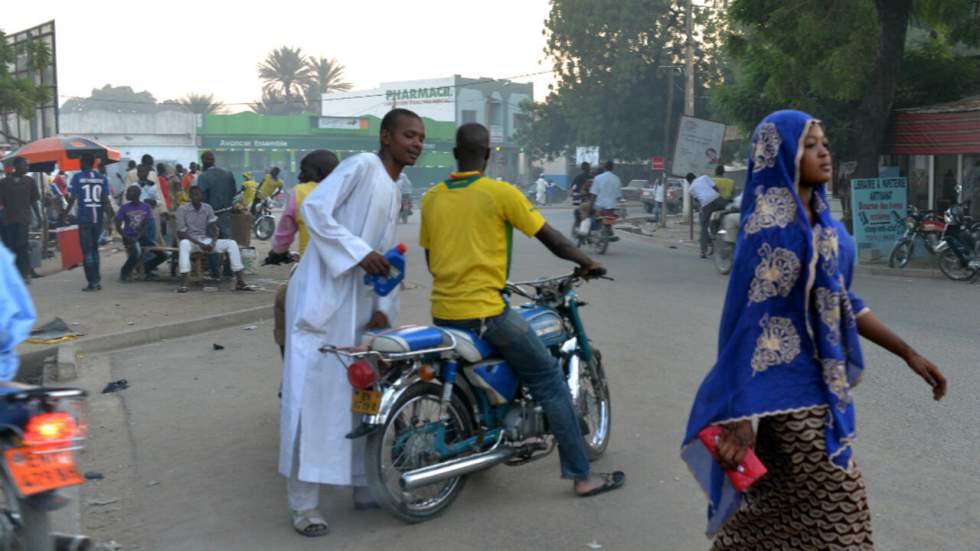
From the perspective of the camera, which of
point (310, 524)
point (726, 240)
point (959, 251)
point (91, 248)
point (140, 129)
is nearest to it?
point (310, 524)

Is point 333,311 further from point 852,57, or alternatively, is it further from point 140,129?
point 140,129

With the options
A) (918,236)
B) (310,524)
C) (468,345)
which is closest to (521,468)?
(468,345)

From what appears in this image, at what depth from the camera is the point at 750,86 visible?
73.7 feet

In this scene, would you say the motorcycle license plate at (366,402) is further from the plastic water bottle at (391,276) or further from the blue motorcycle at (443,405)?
the plastic water bottle at (391,276)

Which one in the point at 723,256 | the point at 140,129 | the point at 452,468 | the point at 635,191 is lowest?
the point at 452,468

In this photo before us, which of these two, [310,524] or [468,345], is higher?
[468,345]

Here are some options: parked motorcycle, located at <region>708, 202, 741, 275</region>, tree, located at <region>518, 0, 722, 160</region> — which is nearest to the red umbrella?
parked motorcycle, located at <region>708, 202, 741, 275</region>

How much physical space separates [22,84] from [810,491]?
1840cm

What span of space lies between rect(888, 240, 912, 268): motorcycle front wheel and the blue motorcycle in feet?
42.3

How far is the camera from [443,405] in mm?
5023

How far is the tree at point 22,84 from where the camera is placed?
18.2 metres

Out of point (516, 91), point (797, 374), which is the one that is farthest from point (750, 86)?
point (516, 91)

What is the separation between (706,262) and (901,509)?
14.9 metres

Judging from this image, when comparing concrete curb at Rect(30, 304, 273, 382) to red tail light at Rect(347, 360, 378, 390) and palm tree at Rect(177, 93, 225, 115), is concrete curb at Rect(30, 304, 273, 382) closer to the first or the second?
red tail light at Rect(347, 360, 378, 390)
